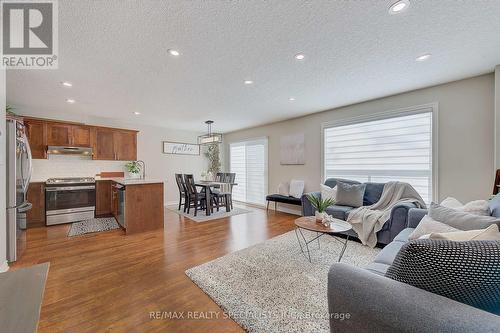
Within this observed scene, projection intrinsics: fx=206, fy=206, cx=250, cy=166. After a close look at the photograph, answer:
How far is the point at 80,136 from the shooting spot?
16.1ft

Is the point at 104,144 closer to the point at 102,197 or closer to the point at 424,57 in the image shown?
the point at 102,197

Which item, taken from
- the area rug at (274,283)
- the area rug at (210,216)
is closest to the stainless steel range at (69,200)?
the area rug at (210,216)

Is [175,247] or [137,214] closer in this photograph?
[175,247]

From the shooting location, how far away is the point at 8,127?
8.28 feet

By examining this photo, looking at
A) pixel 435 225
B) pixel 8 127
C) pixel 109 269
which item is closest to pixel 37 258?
pixel 109 269

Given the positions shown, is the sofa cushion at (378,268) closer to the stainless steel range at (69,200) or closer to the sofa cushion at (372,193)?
the sofa cushion at (372,193)

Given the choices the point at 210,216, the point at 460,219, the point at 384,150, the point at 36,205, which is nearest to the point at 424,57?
the point at 384,150

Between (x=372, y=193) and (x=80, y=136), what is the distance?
6.49 m

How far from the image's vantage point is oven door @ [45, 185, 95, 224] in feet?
13.9

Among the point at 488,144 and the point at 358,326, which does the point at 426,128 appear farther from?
the point at 358,326

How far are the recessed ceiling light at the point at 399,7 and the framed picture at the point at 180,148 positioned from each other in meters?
6.27

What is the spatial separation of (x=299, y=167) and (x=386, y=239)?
267 centimetres

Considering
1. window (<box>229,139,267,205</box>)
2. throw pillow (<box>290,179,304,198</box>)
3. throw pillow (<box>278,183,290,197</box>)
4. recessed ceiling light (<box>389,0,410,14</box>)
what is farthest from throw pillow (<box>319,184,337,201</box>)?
recessed ceiling light (<box>389,0,410,14</box>)

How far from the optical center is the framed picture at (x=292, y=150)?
5277 millimetres
